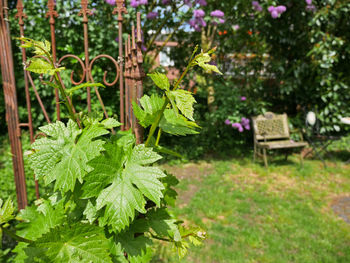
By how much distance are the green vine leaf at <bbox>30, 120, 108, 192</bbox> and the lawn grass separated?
1864 millimetres

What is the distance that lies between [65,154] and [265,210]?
9.93 feet

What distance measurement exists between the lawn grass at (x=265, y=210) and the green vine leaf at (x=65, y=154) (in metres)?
1.86

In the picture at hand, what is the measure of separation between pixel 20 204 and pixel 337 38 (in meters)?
5.54

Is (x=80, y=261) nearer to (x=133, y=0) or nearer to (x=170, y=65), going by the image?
(x=133, y=0)

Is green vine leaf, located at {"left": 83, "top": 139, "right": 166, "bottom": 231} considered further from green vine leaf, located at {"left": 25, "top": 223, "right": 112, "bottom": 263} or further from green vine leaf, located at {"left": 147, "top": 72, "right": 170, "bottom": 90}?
green vine leaf, located at {"left": 147, "top": 72, "right": 170, "bottom": 90}

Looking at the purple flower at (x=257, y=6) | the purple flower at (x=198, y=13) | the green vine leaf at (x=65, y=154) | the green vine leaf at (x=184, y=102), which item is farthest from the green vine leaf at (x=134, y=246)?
the purple flower at (x=257, y=6)

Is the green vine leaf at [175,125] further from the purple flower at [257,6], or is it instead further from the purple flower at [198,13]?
the purple flower at [257,6]

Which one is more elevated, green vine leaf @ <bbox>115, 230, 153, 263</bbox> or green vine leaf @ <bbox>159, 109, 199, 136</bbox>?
green vine leaf @ <bbox>159, 109, 199, 136</bbox>

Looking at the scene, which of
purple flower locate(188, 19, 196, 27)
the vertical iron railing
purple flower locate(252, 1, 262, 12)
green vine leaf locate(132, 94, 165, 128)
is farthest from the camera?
purple flower locate(252, 1, 262, 12)

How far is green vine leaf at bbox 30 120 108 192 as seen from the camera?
62 centimetres

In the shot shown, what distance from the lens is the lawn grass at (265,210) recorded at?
240 centimetres

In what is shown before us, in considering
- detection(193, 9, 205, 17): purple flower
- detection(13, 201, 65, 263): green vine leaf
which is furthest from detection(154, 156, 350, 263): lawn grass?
detection(193, 9, 205, 17): purple flower

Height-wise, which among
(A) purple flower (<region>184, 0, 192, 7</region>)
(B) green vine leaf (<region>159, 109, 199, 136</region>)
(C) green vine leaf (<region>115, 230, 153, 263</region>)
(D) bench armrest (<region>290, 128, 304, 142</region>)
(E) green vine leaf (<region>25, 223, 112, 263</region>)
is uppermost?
(A) purple flower (<region>184, 0, 192, 7</region>)

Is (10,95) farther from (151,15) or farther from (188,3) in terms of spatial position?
(188,3)
